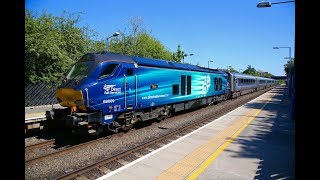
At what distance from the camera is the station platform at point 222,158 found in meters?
7.98

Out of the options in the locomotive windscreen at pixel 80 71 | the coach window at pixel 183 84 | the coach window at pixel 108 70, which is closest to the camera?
the locomotive windscreen at pixel 80 71

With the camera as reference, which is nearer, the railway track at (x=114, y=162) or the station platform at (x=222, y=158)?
the station platform at (x=222, y=158)

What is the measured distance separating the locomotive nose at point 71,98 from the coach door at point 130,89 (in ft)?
7.32

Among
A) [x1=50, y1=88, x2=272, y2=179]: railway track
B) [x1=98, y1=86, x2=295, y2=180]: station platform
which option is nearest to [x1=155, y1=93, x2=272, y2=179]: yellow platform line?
[x1=98, y1=86, x2=295, y2=180]: station platform

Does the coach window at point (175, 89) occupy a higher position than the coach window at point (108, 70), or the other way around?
the coach window at point (108, 70)

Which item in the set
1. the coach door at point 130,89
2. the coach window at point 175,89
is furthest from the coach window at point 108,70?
the coach window at point 175,89

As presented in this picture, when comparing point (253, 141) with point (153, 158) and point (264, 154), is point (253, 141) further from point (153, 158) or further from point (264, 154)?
point (153, 158)

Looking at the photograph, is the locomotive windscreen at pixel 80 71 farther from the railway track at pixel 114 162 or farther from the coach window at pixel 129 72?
the railway track at pixel 114 162

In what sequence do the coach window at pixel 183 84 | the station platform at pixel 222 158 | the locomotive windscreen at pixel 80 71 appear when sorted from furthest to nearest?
1. the coach window at pixel 183 84
2. the locomotive windscreen at pixel 80 71
3. the station platform at pixel 222 158

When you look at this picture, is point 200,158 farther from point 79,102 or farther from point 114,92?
point 79,102

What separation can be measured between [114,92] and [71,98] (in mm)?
1827

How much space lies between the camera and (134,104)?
13.5 m
